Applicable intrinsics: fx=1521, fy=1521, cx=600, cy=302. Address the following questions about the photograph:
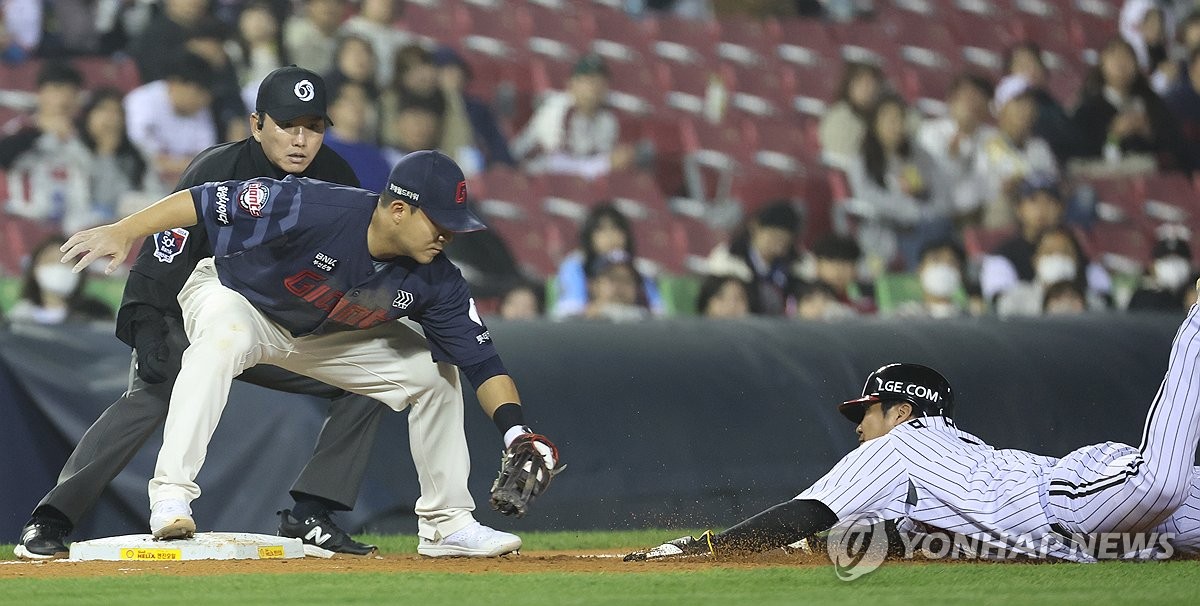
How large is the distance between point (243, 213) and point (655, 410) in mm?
2273

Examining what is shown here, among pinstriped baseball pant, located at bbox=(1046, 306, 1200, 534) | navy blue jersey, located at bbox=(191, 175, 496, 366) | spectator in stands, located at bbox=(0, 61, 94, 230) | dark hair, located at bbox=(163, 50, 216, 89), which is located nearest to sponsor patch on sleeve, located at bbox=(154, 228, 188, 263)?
navy blue jersey, located at bbox=(191, 175, 496, 366)

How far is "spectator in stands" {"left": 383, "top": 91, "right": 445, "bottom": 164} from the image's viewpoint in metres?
9.48

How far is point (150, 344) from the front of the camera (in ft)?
15.2

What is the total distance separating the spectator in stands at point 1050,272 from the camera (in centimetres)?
965

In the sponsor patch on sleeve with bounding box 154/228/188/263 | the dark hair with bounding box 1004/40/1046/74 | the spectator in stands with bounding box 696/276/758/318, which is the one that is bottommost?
the spectator in stands with bounding box 696/276/758/318

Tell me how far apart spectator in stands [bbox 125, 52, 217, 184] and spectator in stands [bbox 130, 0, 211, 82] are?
217mm

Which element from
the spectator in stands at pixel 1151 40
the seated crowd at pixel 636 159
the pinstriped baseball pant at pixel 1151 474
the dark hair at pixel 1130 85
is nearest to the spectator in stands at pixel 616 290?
the seated crowd at pixel 636 159

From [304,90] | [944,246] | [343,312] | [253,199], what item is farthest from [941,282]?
[253,199]

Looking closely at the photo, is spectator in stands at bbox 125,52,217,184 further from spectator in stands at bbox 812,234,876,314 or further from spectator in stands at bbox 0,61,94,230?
spectator in stands at bbox 812,234,876,314

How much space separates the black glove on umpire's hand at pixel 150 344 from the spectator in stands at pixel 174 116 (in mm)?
4353

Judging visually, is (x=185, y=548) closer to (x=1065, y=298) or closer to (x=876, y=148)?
(x=1065, y=298)

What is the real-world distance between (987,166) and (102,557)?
8044mm

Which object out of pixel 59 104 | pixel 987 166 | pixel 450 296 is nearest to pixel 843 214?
pixel 987 166

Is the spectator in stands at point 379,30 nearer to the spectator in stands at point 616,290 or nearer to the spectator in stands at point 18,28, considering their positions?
the spectator in stands at point 18,28
